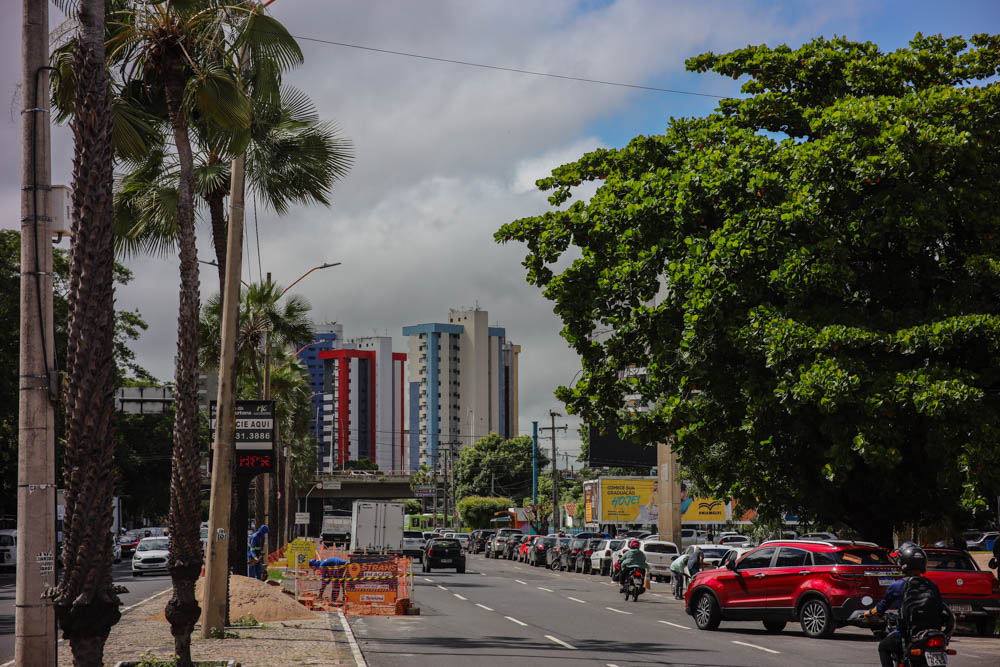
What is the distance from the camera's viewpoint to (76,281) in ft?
34.3

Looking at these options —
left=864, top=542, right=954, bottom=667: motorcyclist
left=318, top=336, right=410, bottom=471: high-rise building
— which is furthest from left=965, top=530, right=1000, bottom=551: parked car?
left=318, top=336, right=410, bottom=471: high-rise building

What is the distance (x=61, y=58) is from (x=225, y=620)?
975cm

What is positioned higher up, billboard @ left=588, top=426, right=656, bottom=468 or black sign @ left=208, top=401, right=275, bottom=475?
black sign @ left=208, top=401, right=275, bottom=475

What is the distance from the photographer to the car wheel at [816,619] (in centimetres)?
2028

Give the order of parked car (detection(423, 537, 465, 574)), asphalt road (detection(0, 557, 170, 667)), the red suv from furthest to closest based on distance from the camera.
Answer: parked car (detection(423, 537, 465, 574)) → the red suv → asphalt road (detection(0, 557, 170, 667))

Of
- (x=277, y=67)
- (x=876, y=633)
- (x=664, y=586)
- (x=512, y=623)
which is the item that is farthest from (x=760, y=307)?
(x=664, y=586)

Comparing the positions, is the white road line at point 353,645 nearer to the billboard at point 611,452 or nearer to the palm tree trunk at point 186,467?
the palm tree trunk at point 186,467

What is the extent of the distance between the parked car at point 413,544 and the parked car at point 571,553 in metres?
7.36

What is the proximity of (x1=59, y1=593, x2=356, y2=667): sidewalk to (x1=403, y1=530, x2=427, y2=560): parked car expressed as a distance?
35776 millimetres

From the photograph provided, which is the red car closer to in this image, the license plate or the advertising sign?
the license plate

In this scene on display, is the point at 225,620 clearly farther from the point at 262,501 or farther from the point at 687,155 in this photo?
the point at 262,501

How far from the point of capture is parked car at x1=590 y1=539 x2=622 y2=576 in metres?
47.8

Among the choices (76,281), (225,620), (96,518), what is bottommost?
(225,620)

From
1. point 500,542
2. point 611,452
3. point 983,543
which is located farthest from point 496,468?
point 983,543
